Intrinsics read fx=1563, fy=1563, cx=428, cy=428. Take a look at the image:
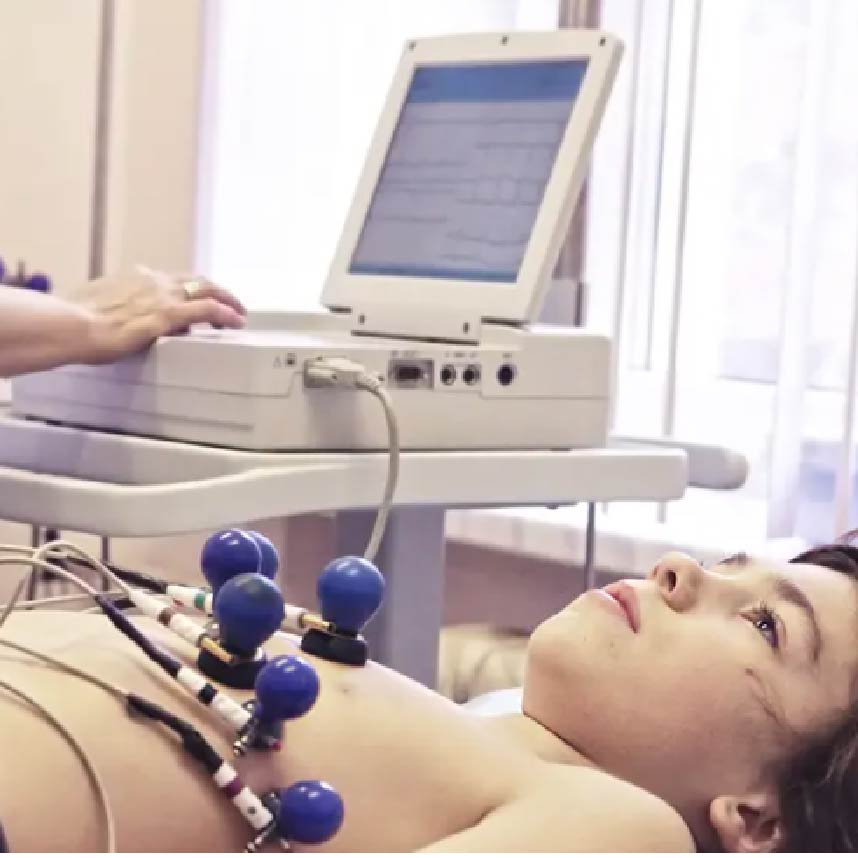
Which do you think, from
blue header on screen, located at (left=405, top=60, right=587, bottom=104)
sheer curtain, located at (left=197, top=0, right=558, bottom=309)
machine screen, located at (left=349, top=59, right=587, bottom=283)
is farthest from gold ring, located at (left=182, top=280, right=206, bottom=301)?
sheer curtain, located at (left=197, top=0, right=558, bottom=309)

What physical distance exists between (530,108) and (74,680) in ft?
2.99

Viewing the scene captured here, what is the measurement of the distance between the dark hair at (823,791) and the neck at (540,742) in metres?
0.15

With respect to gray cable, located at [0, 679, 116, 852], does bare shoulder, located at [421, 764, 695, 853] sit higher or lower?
lower

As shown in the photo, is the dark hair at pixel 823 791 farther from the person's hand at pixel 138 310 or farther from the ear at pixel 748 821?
the person's hand at pixel 138 310

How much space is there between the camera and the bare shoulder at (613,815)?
1.03m

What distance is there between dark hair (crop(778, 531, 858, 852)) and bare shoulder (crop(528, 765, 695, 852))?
0.42ft

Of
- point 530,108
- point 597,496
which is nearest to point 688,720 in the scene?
point 597,496

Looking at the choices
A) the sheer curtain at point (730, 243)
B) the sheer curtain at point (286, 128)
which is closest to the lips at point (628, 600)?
the sheer curtain at point (730, 243)

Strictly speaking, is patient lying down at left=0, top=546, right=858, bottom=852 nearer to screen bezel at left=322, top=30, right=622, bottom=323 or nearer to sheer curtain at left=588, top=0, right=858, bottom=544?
screen bezel at left=322, top=30, right=622, bottom=323

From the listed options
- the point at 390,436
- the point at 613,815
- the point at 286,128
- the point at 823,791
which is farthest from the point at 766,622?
the point at 286,128

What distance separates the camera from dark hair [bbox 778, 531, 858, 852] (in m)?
1.13

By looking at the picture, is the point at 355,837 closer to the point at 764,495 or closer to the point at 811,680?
the point at 811,680

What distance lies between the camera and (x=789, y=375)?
198 centimetres

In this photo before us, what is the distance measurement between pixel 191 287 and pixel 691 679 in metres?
0.68
